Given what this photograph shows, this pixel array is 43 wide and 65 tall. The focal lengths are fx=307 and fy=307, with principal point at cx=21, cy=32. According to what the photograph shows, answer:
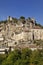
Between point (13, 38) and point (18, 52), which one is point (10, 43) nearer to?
point (13, 38)

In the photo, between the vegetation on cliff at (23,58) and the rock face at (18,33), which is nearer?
the vegetation on cliff at (23,58)

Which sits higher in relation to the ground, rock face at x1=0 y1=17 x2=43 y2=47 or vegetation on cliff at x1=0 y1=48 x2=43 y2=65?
rock face at x1=0 y1=17 x2=43 y2=47

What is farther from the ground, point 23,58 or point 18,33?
point 18,33

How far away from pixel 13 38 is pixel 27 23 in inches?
223

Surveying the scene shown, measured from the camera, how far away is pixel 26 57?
3688 cm

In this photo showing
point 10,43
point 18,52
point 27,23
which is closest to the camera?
point 18,52

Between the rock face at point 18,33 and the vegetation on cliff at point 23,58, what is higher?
the rock face at point 18,33

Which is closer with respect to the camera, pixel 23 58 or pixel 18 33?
pixel 23 58

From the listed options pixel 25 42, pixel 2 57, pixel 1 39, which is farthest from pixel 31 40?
pixel 2 57

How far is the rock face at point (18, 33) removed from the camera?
45.8 m

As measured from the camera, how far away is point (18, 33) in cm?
4750

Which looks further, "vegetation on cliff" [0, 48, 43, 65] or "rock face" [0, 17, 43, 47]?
"rock face" [0, 17, 43, 47]

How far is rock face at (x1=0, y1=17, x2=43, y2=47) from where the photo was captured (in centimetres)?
4581

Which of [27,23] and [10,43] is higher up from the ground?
[27,23]
